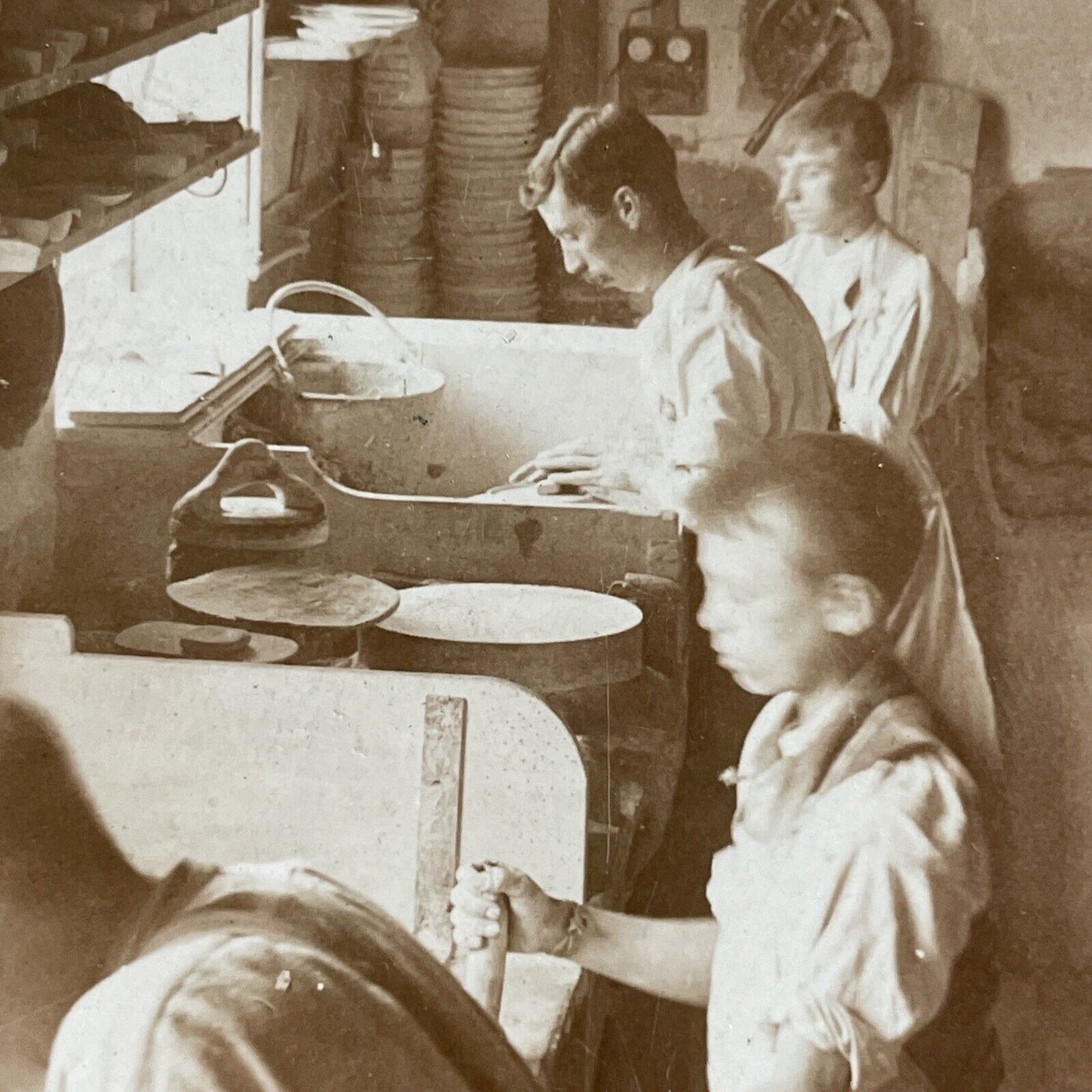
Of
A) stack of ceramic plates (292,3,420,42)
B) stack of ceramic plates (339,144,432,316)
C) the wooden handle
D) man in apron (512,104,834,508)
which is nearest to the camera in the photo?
the wooden handle

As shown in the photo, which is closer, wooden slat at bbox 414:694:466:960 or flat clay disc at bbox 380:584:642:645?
wooden slat at bbox 414:694:466:960

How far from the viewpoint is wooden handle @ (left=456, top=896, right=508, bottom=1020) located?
8.68 feet

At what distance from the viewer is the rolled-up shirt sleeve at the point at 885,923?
8.33ft

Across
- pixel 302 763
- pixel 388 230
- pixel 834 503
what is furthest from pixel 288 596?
pixel 834 503

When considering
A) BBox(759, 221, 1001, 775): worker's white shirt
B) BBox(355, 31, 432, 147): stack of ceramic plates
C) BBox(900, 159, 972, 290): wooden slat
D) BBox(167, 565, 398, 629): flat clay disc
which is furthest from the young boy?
BBox(355, 31, 432, 147): stack of ceramic plates

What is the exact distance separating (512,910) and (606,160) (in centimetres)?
106

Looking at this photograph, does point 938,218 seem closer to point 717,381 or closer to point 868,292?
point 868,292

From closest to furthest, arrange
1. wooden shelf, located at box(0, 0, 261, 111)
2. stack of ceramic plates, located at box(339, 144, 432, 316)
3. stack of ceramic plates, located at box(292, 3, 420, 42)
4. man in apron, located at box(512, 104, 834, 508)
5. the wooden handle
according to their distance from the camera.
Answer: wooden shelf, located at box(0, 0, 261, 111)
the wooden handle
man in apron, located at box(512, 104, 834, 508)
stack of ceramic plates, located at box(292, 3, 420, 42)
stack of ceramic plates, located at box(339, 144, 432, 316)

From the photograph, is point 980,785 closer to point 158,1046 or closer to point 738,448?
point 738,448

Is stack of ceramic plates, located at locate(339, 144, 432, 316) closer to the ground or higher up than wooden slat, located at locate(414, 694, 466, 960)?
higher up

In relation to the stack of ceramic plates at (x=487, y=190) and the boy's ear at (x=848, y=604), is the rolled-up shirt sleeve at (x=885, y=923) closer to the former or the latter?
the boy's ear at (x=848, y=604)

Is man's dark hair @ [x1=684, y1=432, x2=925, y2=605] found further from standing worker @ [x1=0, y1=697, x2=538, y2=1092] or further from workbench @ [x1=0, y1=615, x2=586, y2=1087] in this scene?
standing worker @ [x1=0, y1=697, x2=538, y2=1092]

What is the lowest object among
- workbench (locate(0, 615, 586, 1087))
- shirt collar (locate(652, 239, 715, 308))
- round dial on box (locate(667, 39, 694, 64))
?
workbench (locate(0, 615, 586, 1087))

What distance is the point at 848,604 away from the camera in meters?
2.61
